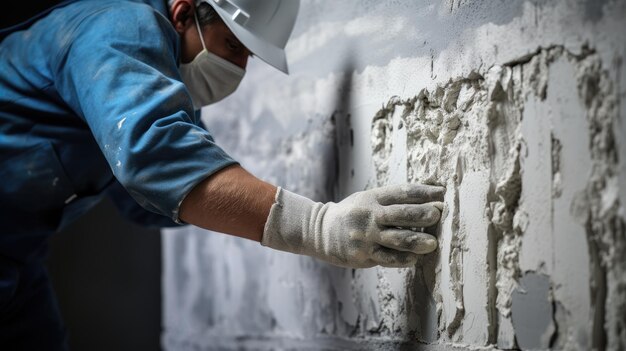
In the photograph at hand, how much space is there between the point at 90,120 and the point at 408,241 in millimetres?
765

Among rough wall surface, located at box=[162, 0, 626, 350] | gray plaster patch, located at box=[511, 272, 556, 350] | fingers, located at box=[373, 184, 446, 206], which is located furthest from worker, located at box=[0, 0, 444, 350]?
gray plaster patch, located at box=[511, 272, 556, 350]

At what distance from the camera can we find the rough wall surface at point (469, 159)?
1128mm

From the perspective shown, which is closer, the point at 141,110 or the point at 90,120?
the point at 141,110

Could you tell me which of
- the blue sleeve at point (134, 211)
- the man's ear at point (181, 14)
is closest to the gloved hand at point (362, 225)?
the man's ear at point (181, 14)

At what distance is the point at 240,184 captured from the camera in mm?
1385

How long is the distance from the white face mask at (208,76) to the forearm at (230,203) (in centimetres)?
51

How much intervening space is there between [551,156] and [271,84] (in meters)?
1.38

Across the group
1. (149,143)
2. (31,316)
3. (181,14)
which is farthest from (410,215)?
(31,316)

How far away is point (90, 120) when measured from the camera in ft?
4.83

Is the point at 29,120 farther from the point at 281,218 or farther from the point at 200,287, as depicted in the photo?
the point at 200,287

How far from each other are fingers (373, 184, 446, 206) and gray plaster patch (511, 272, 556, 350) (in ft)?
0.96

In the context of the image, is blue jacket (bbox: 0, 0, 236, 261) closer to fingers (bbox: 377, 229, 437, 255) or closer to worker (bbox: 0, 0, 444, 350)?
worker (bbox: 0, 0, 444, 350)

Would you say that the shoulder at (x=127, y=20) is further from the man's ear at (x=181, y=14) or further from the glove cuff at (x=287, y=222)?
the glove cuff at (x=287, y=222)

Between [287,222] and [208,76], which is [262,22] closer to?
[208,76]
